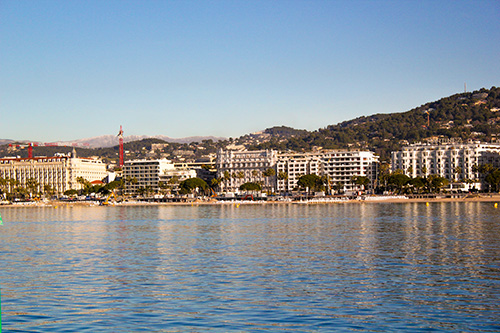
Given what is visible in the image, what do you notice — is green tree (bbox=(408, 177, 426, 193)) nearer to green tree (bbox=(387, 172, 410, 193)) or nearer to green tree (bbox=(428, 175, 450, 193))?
green tree (bbox=(387, 172, 410, 193))

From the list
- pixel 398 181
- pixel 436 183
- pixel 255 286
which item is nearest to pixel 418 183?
pixel 436 183

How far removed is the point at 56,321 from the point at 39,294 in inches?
228

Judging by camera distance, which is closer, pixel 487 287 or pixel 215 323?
pixel 215 323

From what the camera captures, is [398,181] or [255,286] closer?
[255,286]

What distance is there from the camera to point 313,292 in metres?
26.2

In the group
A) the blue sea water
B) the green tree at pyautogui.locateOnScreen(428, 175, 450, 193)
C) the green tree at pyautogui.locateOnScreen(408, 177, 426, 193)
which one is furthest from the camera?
the green tree at pyautogui.locateOnScreen(408, 177, 426, 193)

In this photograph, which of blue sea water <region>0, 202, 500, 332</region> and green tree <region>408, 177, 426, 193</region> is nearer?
blue sea water <region>0, 202, 500, 332</region>

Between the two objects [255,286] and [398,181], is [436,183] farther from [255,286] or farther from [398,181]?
[255,286]

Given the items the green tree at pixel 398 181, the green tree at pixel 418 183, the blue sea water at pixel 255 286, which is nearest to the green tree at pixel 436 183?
the green tree at pixel 418 183

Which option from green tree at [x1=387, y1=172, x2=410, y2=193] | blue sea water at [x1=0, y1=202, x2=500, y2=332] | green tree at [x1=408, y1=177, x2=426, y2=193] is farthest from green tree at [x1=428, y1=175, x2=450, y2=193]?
blue sea water at [x1=0, y1=202, x2=500, y2=332]

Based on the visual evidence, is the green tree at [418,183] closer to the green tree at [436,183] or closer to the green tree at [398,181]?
the green tree at [398,181]

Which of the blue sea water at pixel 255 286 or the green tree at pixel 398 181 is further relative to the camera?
the green tree at pixel 398 181

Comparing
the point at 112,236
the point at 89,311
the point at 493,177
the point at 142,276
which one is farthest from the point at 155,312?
the point at 493,177

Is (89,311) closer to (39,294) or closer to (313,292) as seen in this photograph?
(39,294)
